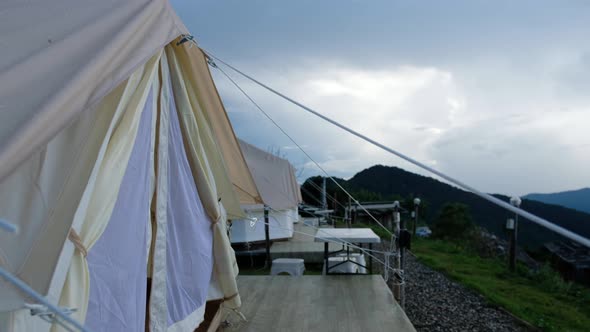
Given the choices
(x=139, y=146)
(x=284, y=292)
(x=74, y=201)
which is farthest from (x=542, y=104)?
(x=74, y=201)

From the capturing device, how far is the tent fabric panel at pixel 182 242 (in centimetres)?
275

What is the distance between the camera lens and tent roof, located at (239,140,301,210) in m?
9.62

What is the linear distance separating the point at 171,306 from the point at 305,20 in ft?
14.9

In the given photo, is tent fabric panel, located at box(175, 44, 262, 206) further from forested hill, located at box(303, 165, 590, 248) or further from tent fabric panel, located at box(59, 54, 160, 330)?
forested hill, located at box(303, 165, 590, 248)

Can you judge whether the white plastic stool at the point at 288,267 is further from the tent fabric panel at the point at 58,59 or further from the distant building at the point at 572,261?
the distant building at the point at 572,261

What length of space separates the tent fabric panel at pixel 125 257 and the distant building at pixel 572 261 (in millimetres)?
9926

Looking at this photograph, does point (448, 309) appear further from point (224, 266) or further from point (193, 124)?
point (193, 124)

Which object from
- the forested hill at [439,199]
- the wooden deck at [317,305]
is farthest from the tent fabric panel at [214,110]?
the forested hill at [439,199]

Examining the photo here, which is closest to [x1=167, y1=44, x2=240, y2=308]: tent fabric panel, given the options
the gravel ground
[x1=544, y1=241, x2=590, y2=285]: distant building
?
the gravel ground

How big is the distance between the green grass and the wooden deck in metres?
2.61

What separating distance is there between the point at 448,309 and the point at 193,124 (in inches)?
192

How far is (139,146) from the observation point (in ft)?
7.58

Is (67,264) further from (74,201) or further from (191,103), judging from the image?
(191,103)

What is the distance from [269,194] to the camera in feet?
31.8
